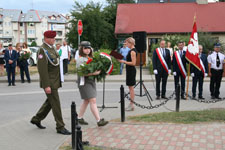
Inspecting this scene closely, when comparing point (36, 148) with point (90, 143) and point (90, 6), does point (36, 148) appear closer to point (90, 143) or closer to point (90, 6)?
point (90, 143)

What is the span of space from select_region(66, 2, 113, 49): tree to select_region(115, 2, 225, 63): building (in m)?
1.46

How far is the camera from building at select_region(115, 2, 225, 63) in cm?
2516

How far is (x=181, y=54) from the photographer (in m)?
10.4

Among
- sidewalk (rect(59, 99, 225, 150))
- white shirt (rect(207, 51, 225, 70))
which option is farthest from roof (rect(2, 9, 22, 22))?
sidewalk (rect(59, 99, 225, 150))

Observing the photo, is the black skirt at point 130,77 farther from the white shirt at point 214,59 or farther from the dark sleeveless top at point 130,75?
the white shirt at point 214,59

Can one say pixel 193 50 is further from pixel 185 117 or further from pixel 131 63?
pixel 185 117

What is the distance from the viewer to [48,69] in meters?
6.14

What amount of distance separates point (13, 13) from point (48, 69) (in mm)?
98950

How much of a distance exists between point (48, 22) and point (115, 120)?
97.9 meters

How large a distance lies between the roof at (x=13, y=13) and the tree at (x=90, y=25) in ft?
249

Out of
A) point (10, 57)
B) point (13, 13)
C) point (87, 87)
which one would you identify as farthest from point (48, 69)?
point (13, 13)

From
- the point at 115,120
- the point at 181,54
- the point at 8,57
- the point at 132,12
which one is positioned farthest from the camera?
the point at 132,12

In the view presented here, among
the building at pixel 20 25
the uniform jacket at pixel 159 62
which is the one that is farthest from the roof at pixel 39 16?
the uniform jacket at pixel 159 62

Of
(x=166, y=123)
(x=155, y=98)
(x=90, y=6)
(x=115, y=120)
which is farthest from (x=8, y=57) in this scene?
(x=90, y=6)
